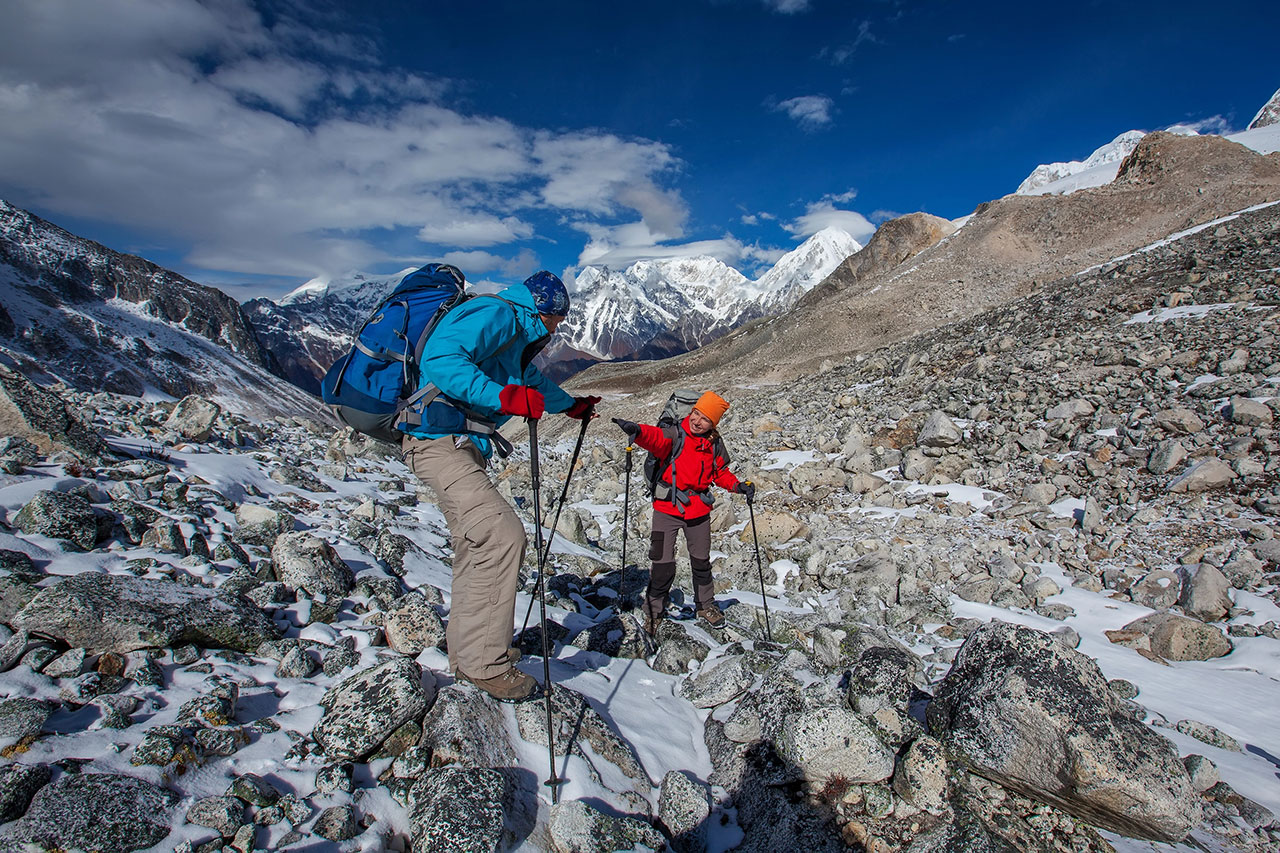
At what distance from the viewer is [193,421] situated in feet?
30.3

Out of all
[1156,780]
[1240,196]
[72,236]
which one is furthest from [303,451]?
[72,236]

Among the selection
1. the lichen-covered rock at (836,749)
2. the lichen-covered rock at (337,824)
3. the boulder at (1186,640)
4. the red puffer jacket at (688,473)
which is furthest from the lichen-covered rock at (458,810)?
the boulder at (1186,640)

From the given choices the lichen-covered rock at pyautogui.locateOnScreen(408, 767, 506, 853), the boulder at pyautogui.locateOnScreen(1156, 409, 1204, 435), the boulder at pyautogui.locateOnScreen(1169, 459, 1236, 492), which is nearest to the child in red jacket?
the lichen-covered rock at pyautogui.locateOnScreen(408, 767, 506, 853)

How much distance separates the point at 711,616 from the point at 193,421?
8595mm

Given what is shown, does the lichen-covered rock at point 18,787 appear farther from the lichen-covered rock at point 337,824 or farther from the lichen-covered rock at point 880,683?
the lichen-covered rock at point 880,683

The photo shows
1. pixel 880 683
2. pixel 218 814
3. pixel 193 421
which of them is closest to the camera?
pixel 218 814

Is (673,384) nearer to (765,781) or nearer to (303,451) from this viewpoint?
(303,451)

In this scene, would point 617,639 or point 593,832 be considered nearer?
point 593,832

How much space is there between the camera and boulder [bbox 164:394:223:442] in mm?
9148

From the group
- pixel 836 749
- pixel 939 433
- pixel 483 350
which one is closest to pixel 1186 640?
pixel 836 749

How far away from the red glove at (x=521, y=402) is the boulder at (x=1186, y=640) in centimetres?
634

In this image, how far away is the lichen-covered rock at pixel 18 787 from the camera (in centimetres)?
219

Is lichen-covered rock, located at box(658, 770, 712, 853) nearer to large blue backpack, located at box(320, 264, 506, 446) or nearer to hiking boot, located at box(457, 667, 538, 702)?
hiking boot, located at box(457, 667, 538, 702)

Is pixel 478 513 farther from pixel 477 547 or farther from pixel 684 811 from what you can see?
pixel 684 811
